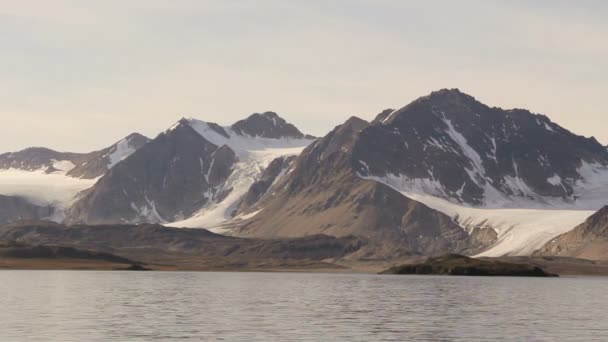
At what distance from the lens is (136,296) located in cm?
14575

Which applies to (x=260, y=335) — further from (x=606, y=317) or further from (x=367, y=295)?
(x=367, y=295)

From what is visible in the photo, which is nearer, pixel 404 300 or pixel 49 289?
pixel 404 300

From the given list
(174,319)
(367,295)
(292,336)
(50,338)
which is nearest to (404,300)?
(367,295)

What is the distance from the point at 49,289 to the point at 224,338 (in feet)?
278

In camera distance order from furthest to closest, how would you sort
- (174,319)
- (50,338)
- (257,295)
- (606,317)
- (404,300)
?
(257,295)
(404,300)
(606,317)
(174,319)
(50,338)

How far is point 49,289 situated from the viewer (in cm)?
16325

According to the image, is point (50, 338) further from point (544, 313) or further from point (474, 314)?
point (544, 313)

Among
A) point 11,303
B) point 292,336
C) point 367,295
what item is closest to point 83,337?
point 292,336

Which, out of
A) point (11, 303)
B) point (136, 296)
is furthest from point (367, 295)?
point (11, 303)

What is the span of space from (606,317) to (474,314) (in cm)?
1353

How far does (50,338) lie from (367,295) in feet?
270

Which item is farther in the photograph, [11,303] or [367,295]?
[367,295]

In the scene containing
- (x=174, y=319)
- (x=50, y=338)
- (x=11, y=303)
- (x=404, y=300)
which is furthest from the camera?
(x=404, y=300)

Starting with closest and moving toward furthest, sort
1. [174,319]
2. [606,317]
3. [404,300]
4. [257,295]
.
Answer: [174,319] → [606,317] → [404,300] → [257,295]
